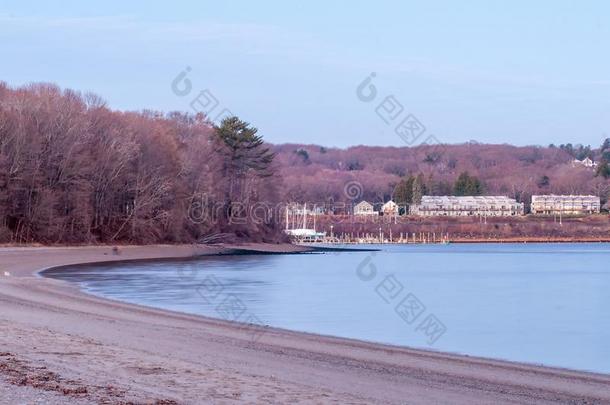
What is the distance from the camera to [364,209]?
633 feet

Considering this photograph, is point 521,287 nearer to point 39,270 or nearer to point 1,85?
point 39,270

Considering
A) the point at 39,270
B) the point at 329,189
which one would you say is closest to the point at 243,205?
the point at 39,270

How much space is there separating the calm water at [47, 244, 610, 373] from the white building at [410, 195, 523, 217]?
419 feet

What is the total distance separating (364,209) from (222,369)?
6988 inches

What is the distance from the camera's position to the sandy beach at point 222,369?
12945mm

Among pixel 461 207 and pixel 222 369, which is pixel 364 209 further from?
pixel 222 369

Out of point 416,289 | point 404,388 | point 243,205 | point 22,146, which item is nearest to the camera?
point 404,388

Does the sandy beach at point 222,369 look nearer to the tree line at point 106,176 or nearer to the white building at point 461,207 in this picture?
the tree line at point 106,176

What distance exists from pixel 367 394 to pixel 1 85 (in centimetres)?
7009

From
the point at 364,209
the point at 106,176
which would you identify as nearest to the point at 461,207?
the point at 364,209

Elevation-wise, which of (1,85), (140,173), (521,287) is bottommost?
(521,287)

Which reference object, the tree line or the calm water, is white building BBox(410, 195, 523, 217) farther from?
the calm water

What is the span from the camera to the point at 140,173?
78188 mm

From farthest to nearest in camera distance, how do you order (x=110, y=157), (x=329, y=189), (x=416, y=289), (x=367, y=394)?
(x=329, y=189) → (x=110, y=157) → (x=416, y=289) → (x=367, y=394)
